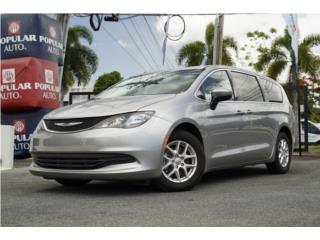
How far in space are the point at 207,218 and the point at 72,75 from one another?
86.5 feet

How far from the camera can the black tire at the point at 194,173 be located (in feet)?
17.1

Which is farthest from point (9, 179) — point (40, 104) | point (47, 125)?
point (40, 104)

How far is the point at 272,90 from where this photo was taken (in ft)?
25.0

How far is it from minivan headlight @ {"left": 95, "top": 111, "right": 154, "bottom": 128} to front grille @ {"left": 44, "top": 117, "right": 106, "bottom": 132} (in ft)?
0.23

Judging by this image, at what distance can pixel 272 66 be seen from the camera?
76.4 feet

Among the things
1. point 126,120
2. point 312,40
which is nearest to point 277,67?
point 312,40

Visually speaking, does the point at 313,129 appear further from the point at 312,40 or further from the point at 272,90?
the point at 272,90

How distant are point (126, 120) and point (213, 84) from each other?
61.2 inches

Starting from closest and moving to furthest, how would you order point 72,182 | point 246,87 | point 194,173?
point 194,173 < point 72,182 < point 246,87

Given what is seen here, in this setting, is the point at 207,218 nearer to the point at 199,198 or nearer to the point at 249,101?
the point at 199,198

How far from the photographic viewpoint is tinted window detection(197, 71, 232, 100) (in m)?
5.93

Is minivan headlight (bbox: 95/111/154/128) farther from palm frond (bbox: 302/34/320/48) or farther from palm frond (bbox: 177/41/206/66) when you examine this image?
palm frond (bbox: 177/41/206/66)
